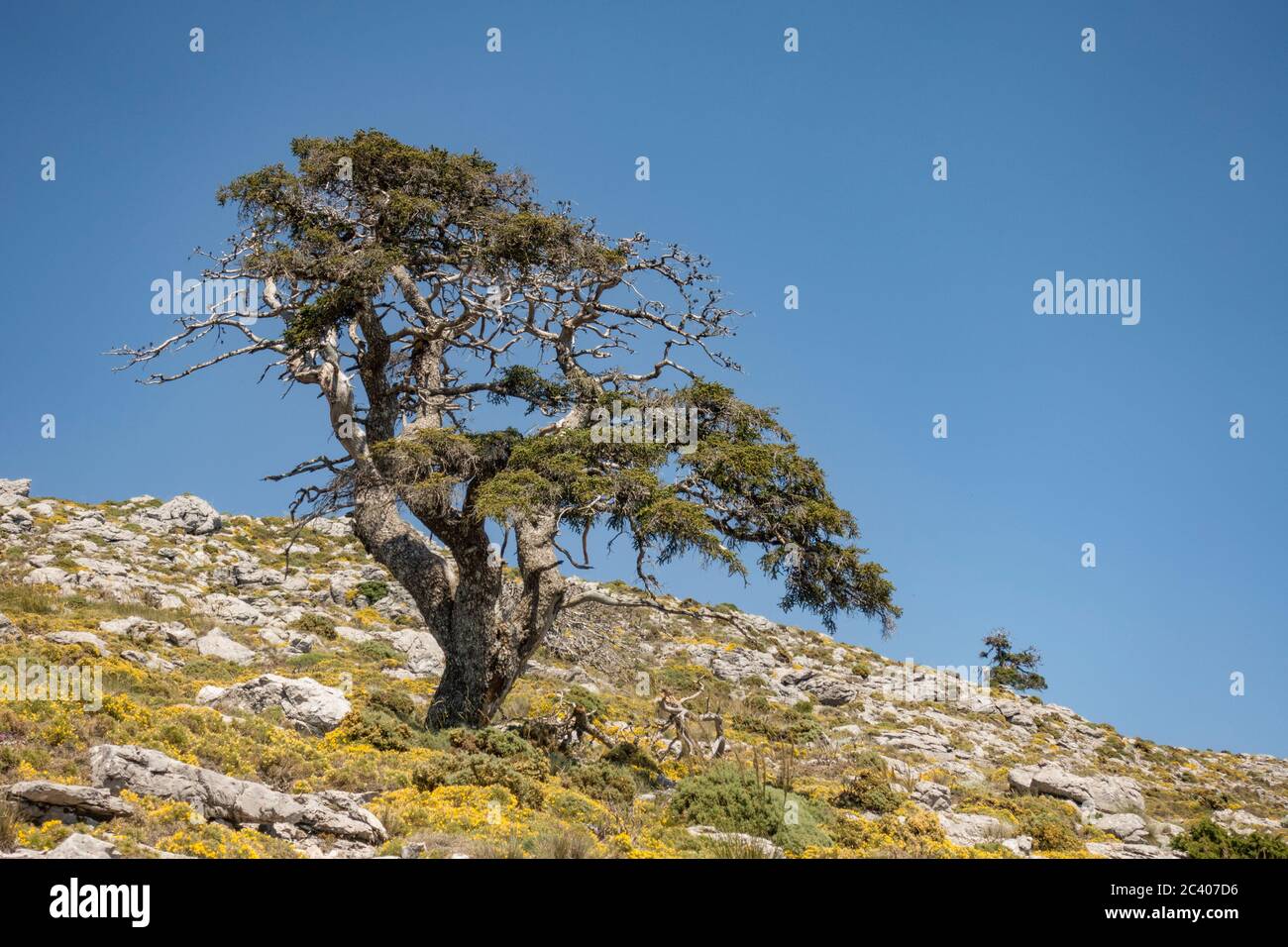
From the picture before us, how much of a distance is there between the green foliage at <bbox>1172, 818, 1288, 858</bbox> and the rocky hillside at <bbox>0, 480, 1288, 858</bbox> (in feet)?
0.42

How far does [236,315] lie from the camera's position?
20.8 metres

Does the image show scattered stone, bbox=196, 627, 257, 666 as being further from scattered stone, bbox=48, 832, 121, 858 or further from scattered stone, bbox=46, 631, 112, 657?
scattered stone, bbox=48, 832, 121, 858

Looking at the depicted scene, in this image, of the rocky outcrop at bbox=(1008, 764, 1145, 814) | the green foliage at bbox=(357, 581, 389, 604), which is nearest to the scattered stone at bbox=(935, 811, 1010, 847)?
the rocky outcrop at bbox=(1008, 764, 1145, 814)

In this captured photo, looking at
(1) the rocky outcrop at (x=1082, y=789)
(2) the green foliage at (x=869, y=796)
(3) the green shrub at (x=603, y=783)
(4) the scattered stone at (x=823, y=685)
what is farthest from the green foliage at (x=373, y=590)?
(1) the rocky outcrop at (x=1082, y=789)

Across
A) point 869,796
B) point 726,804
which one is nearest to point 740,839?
point 726,804

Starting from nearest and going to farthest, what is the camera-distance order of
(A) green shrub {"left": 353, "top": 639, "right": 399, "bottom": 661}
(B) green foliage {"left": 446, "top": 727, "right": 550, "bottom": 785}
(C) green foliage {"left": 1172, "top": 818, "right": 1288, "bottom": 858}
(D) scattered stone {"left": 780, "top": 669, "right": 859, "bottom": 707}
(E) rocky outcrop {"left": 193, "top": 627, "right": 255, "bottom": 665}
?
(B) green foliage {"left": 446, "top": 727, "right": 550, "bottom": 785} < (C) green foliage {"left": 1172, "top": 818, "right": 1288, "bottom": 858} < (E) rocky outcrop {"left": 193, "top": 627, "right": 255, "bottom": 665} < (A) green shrub {"left": 353, "top": 639, "right": 399, "bottom": 661} < (D) scattered stone {"left": 780, "top": 669, "right": 859, "bottom": 707}

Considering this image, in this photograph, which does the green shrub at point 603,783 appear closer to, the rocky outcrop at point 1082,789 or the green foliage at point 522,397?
the green foliage at point 522,397

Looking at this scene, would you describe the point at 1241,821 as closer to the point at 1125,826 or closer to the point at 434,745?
the point at 1125,826

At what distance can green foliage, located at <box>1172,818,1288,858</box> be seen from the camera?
58.1ft

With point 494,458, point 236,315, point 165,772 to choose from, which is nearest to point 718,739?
point 494,458

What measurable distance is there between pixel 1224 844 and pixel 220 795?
1751 cm

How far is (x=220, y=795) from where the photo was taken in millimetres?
10750

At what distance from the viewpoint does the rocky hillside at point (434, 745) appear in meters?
11.0

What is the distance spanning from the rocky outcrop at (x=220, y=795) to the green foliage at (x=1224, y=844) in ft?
48.8
